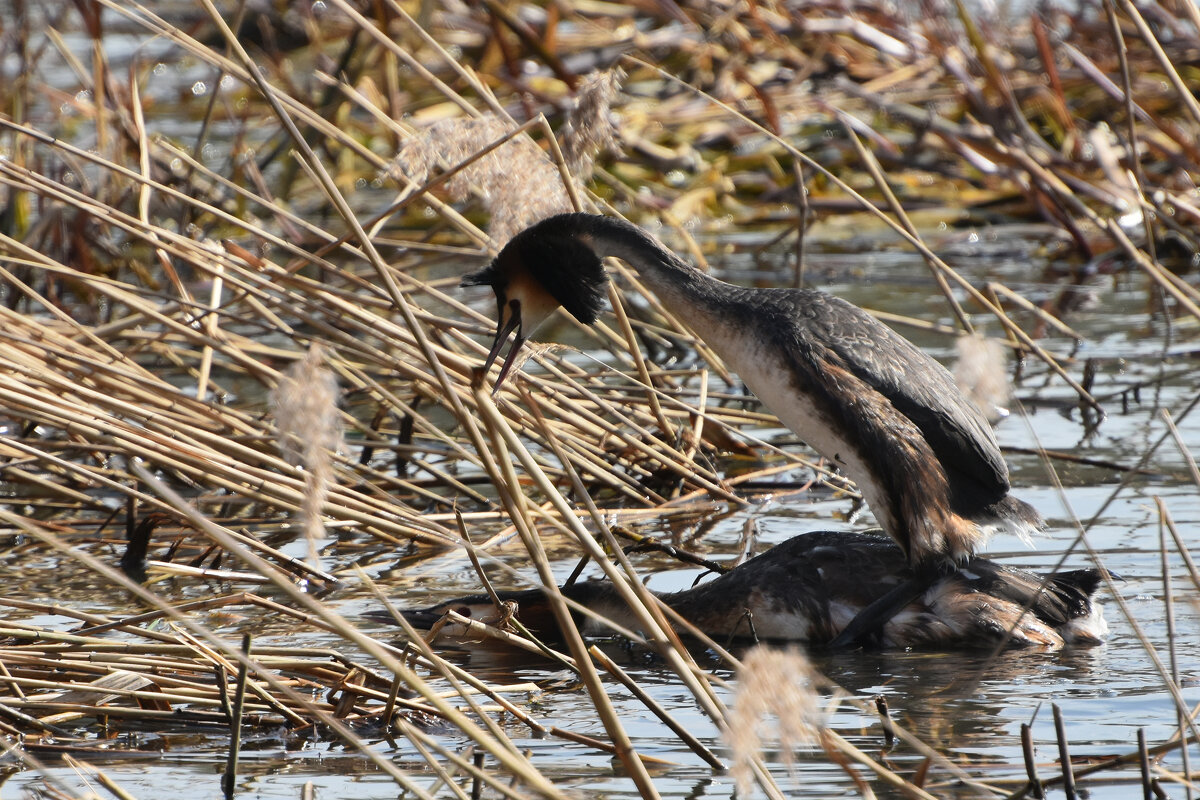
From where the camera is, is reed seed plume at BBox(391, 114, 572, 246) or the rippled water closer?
the rippled water

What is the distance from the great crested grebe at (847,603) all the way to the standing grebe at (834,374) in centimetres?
8

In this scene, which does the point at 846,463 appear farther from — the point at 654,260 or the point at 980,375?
the point at 980,375

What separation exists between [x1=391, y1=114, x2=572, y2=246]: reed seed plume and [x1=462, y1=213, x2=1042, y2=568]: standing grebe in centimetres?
25

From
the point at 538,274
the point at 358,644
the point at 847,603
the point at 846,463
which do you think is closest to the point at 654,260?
the point at 538,274

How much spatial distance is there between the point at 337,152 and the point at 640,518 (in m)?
5.34

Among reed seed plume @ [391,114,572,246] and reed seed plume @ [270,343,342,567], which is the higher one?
reed seed plume @ [391,114,572,246]

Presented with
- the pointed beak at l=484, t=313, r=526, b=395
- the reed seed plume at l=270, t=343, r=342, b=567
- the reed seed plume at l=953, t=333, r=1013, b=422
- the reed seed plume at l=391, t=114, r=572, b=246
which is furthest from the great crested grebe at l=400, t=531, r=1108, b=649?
the reed seed plume at l=270, t=343, r=342, b=567

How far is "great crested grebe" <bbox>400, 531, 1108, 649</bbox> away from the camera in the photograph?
3.76 metres

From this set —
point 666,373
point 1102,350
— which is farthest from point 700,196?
point 666,373

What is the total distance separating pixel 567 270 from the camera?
3980mm

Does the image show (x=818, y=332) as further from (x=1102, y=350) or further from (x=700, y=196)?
(x=700, y=196)

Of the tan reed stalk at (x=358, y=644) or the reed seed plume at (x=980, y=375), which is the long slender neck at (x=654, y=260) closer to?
the reed seed plume at (x=980, y=375)

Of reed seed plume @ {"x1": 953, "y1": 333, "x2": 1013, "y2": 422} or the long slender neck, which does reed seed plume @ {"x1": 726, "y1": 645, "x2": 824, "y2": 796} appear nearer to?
reed seed plume @ {"x1": 953, "y1": 333, "x2": 1013, "y2": 422}

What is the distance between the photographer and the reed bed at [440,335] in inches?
109
